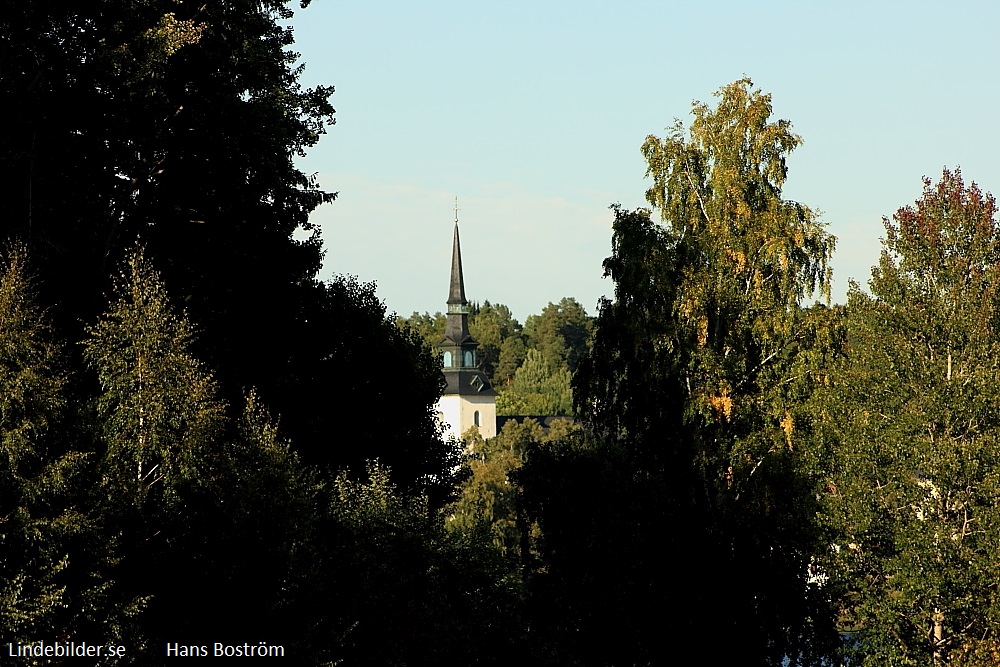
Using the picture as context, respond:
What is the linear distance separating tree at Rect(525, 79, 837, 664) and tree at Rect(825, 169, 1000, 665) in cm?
195

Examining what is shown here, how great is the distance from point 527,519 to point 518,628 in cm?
1003

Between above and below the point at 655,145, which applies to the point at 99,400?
below

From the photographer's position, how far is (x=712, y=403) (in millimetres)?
33875

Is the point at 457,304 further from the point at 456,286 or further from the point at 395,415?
the point at 395,415

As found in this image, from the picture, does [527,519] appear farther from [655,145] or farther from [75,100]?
[75,100]

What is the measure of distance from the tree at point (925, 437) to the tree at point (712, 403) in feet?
6.40

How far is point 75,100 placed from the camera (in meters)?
27.2

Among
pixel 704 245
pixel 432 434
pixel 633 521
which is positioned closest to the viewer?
pixel 633 521

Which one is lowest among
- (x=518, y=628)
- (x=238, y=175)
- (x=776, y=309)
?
(x=518, y=628)

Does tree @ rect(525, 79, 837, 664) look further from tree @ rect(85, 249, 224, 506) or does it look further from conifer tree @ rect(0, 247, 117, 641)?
conifer tree @ rect(0, 247, 117, 641)

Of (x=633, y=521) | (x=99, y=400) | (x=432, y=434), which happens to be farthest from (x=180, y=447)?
(x=432, y=434)

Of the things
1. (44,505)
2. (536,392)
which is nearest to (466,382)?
(536,392)

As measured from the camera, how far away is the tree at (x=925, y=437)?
2772 cm

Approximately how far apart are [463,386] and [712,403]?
4504 inches
